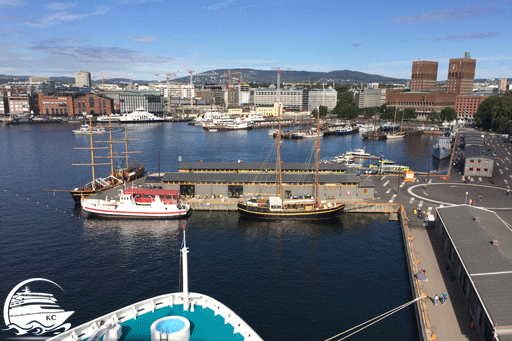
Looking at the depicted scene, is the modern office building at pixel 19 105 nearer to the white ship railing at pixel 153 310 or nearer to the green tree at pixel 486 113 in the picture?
the green tree at pixel 486 113

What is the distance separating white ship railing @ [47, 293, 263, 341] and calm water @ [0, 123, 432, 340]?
8344mm

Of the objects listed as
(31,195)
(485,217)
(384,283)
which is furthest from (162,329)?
(31,195)

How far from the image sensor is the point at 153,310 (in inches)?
689

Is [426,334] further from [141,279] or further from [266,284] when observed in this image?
[141,279]

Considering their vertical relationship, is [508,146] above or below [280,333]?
above

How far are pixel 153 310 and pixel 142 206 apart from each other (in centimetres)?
2930

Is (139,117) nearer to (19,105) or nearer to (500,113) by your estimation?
(19,105)

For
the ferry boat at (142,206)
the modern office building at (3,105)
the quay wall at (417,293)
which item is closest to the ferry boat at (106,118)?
the modern office building at (3,105)

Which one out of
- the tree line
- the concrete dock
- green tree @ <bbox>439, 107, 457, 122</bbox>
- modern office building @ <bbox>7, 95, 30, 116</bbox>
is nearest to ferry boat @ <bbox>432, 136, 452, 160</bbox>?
the concrete dock

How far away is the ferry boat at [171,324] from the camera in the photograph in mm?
14859

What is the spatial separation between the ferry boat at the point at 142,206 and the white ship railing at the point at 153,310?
90.2 ft

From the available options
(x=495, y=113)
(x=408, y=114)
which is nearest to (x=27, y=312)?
(x=495, y=113)

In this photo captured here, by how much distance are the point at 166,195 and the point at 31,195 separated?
978 inches

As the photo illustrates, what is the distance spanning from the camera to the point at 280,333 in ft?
79.8
